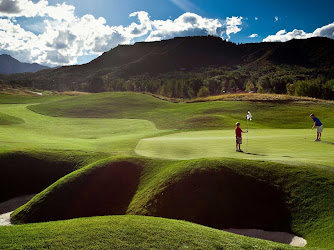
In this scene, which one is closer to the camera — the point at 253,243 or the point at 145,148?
the point at 253,243

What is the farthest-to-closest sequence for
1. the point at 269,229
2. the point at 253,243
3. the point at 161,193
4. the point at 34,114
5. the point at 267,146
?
the point at 34,114 < the point at 267,146 < the point at 161,193 < the point at 269,229 < the point at 253,243

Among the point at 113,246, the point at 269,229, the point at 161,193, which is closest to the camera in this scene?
the point at 113,246

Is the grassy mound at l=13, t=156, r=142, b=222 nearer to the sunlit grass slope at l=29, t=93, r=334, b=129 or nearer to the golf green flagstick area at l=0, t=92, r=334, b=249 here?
the golf green flagstick area at l=0, t=92, r=334, b=249

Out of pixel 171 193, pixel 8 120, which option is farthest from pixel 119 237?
Result: pixel 8 120

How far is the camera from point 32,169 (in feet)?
81.3

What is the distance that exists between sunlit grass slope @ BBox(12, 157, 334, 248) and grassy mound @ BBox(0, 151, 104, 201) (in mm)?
4540

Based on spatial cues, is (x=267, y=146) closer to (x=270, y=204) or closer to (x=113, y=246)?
(x=270, y=204)

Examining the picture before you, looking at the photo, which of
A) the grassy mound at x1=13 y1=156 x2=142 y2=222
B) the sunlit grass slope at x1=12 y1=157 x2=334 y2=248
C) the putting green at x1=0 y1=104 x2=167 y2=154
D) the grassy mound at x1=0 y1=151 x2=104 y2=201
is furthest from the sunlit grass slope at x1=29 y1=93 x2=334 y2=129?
the sunlit grass slope at x1=12 y1=157 x2=334 y2=248

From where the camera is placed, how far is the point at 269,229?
14.9m

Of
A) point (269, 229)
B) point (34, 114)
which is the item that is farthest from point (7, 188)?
point (34, 114)

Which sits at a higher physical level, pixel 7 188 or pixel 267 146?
pixel 267 146

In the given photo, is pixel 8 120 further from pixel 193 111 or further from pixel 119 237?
pixel 119 237

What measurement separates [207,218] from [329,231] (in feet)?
19.6

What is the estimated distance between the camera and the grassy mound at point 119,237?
9.77 meters
